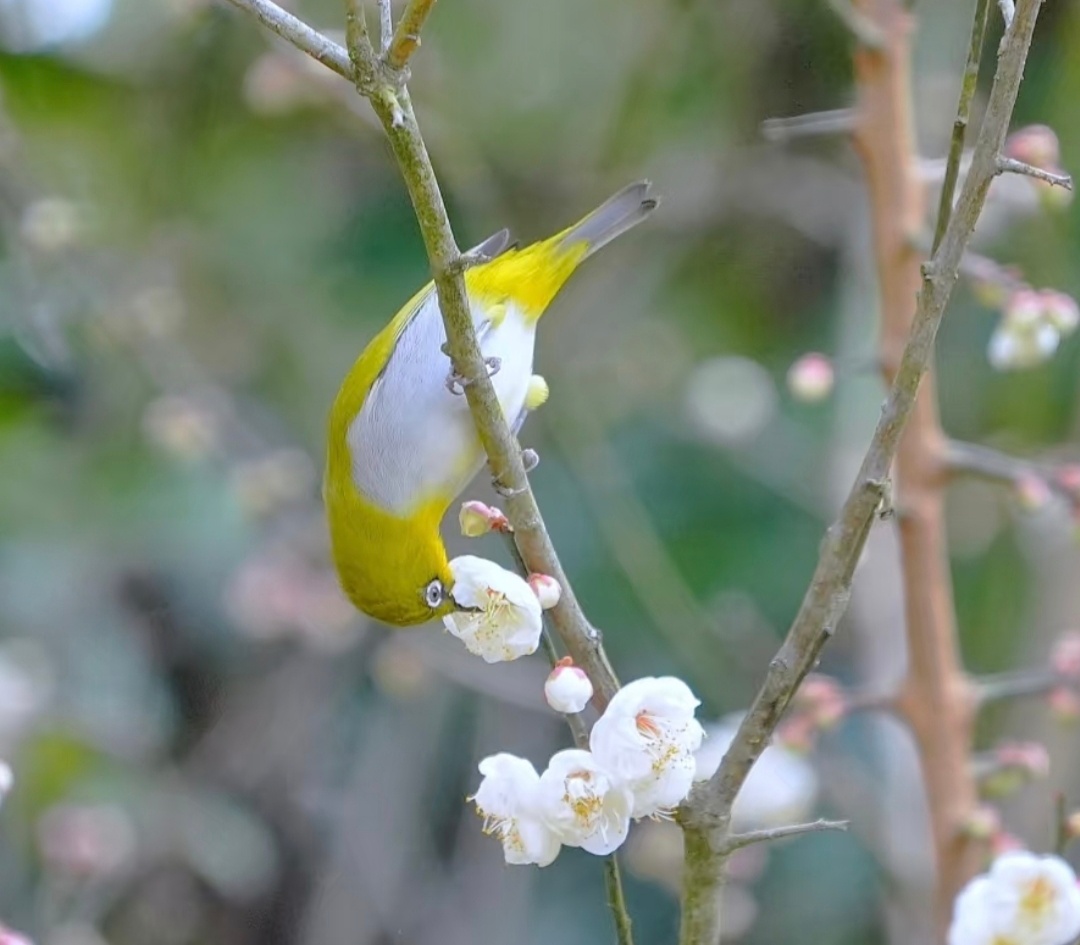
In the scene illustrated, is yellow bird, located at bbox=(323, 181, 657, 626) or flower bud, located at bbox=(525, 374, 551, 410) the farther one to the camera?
flower bud, located at bbox=(525, 374, 551, 410)

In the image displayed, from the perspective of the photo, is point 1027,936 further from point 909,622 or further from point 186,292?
point 186,292

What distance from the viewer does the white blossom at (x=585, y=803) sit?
710 millimetres

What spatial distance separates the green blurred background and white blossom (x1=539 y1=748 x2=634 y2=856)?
1.17m

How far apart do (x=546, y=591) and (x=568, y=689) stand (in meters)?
0.05

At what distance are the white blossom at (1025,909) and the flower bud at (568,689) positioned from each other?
261 mm

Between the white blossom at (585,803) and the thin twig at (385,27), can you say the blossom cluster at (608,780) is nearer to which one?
the white blossom at (585,803)

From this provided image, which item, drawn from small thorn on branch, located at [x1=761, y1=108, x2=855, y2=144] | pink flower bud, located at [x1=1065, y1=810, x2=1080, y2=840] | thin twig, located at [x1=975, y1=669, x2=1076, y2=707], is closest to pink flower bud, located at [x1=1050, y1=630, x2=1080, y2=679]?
thin twig, located at [x1=975, y1=669, x2=1076, y2=707]

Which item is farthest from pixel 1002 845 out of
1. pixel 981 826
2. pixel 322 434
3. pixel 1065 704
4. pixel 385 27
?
pixel 322 434

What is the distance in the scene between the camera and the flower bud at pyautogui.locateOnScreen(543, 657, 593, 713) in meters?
0.70

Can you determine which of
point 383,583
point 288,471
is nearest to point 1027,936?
point 383,583

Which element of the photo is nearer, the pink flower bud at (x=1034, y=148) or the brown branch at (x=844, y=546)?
the brown branch at (x=844, y=546)

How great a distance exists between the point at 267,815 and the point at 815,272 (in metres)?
1.25

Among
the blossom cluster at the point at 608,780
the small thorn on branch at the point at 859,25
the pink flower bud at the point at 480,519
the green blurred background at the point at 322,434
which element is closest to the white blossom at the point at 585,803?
the blossom cluster at the point at 608,780

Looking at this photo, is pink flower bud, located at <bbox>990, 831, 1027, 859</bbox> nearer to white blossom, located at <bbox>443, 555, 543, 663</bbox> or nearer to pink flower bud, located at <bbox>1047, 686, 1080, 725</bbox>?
pink flower bud, located at <bbox>1047, 686, 1080, 725</bbox>
